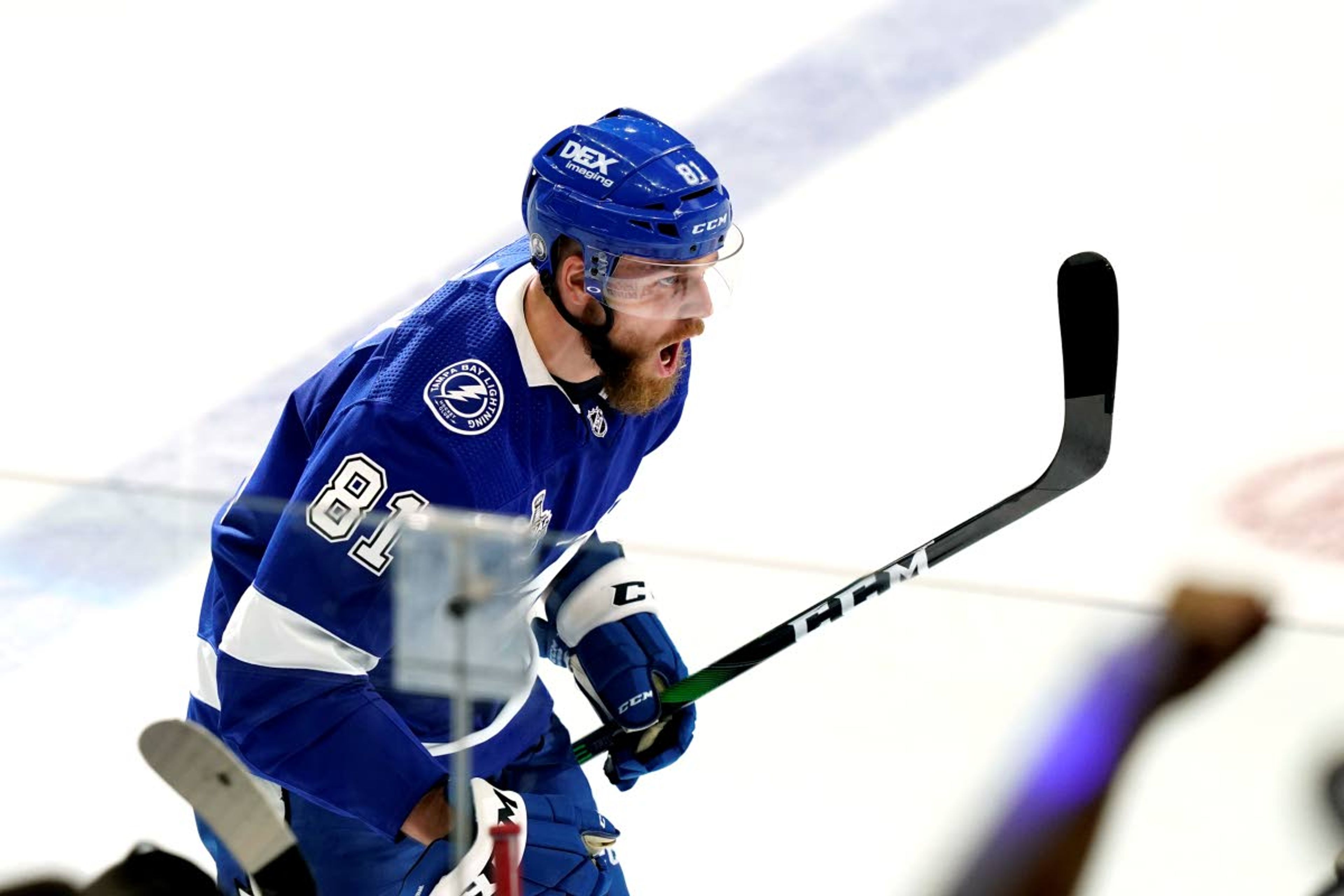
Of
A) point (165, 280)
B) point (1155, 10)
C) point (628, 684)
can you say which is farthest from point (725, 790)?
point (1155, 10)

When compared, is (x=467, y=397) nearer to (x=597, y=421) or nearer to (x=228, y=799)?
(x=597, y=421)

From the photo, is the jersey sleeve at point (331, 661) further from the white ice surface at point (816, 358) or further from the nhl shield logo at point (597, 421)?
the nhl shield logo at point (597, 421)

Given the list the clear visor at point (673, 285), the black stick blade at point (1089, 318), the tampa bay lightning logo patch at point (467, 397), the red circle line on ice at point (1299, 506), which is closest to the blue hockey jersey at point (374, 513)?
the tampa bay lightning logo patch at point (467, 397)

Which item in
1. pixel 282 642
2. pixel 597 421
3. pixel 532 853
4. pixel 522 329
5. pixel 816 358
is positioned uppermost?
pixel 522 329

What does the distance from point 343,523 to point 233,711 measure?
313 mm

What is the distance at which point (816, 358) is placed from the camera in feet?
11.6

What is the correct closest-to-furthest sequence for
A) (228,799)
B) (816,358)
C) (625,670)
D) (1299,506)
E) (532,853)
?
(228,799) → (532,853) → (625,670) → (1299,506) → (816,358)

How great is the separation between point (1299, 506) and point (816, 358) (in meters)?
0.85

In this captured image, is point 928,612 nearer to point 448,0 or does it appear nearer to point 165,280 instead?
point 165,280

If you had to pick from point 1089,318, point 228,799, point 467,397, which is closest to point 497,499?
point 467,397

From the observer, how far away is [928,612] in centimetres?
181

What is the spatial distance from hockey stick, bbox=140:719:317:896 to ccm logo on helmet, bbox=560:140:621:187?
694mm

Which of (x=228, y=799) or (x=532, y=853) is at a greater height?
(x=228, y=799)

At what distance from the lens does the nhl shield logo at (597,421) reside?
6.98 feet
